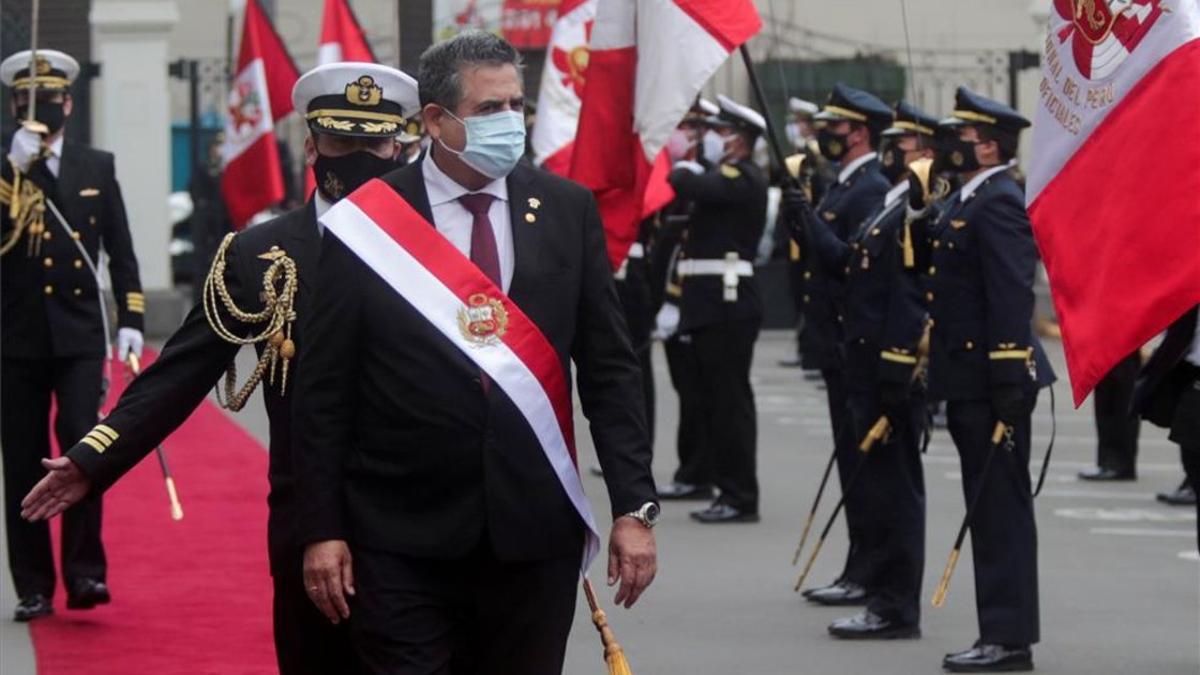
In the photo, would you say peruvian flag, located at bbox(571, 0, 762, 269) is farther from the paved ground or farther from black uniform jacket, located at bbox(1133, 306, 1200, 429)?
black uniform jacket, located at bbox(1133, 306, 1200, 429)

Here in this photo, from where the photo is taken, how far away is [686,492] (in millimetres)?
13422

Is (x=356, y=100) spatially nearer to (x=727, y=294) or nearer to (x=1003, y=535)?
(x=1003, y=535)

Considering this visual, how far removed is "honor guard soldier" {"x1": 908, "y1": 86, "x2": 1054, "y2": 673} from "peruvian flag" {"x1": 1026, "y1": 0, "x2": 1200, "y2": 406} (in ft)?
4.50

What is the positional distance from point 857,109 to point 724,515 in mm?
2704

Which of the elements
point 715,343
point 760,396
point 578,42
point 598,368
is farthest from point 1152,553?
point 760,396

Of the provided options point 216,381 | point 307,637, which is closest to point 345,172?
point 216,381

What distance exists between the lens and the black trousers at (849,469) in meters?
9.88

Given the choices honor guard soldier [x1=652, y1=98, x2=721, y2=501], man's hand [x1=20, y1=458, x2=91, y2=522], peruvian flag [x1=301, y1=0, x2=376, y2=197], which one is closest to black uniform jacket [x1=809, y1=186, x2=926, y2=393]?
honor guard soldier [x1=652, y1=98, x2=721, y2=501]

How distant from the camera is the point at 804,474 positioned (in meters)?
14.7

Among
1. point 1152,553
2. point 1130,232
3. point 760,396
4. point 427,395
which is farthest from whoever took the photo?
point 760,396

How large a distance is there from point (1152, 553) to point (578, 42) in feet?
14.0

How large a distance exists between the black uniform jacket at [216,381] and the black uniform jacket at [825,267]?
14.0ft

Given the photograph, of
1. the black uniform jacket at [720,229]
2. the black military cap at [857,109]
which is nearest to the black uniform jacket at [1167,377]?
the black military cap at [857,109]

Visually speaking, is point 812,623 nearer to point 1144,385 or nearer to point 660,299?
point 1144,385
